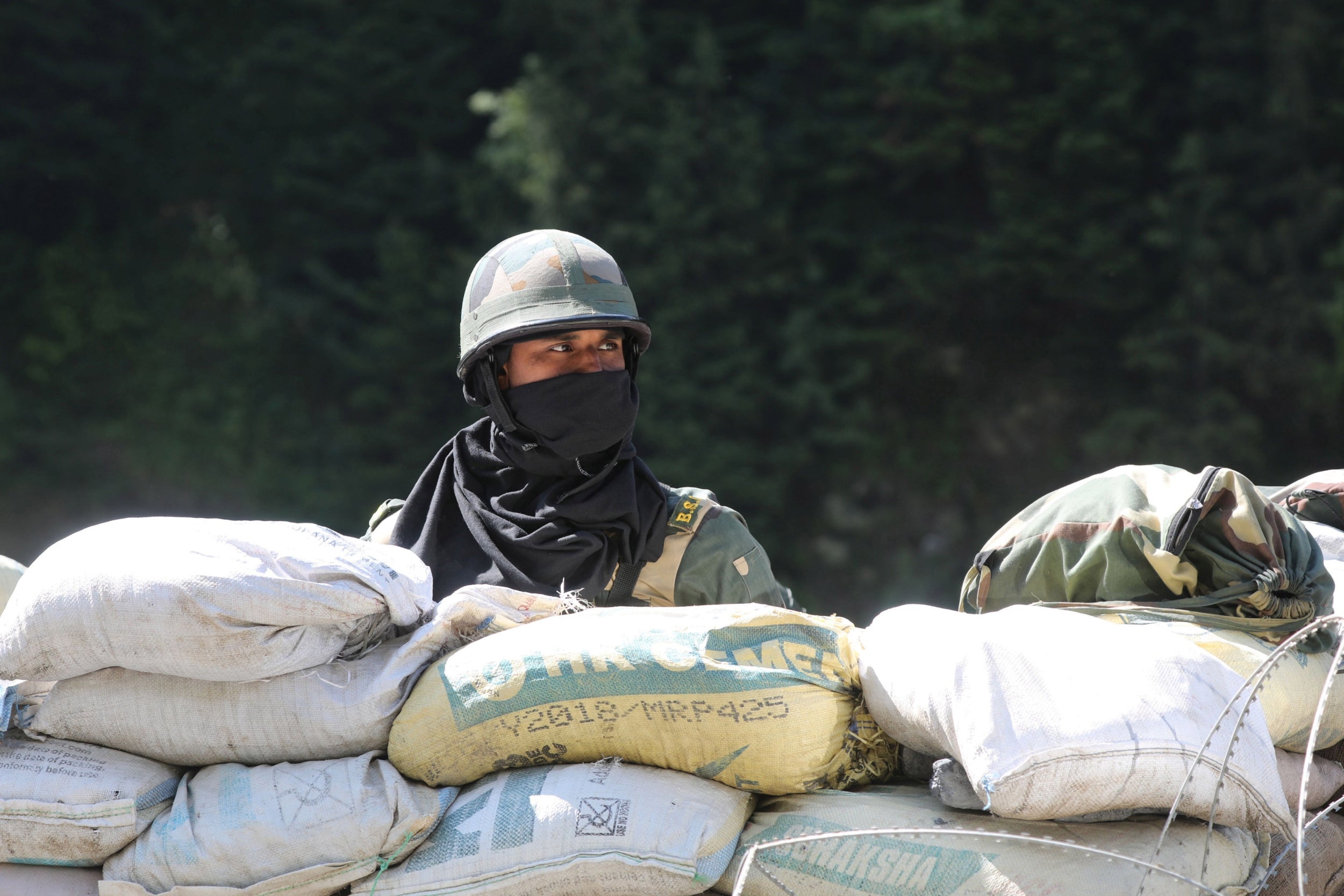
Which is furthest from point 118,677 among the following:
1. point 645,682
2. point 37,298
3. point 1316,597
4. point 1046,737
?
point 37,298

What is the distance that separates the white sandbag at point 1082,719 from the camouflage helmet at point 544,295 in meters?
1.00

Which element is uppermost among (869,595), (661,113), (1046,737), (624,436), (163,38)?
(163,38)

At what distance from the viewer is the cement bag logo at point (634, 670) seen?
5.37ft

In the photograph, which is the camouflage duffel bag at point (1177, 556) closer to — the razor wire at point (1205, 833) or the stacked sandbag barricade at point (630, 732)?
the stacked sandbag barricade at point (630, 732)

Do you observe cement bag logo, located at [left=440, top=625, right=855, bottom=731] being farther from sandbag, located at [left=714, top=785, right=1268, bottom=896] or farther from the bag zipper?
the bag zipper

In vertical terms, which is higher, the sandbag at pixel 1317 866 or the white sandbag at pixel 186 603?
the white sandbag at pixel 186 603

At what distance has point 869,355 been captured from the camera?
12820 millimetres

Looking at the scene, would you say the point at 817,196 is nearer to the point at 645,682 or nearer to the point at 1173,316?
the point at 1173,316

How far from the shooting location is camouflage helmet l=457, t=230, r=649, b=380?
233 centimetres

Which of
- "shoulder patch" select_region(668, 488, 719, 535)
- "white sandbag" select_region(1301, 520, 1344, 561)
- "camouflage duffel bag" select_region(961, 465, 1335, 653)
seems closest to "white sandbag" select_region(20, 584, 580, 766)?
"shoulder patch" select_region(668, 488, 719, 535)

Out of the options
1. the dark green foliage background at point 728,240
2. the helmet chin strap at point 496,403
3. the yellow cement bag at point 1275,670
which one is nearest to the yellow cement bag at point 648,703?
the yellow cement bag at point 1275,670

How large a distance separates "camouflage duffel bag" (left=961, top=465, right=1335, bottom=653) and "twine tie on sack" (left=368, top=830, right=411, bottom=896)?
3.16ft

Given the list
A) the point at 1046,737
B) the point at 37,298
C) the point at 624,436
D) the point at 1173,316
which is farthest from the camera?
the point at 37,298

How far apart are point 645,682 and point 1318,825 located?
40.2 inches
